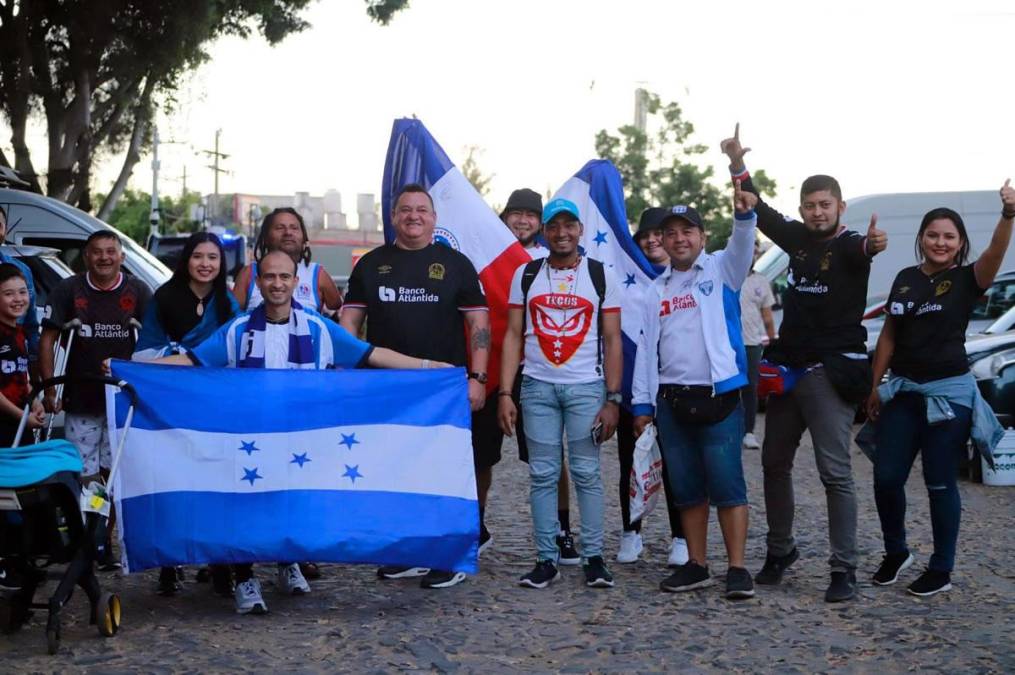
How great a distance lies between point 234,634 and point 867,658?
2798 millimetres

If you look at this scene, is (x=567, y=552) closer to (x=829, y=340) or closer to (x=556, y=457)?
(x=556, y=457)

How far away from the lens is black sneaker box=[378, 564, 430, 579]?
7375mm

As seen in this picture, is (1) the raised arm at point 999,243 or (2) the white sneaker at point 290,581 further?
(2) the white sneaker at point 290,581

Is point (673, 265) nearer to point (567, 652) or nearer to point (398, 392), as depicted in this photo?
point (398, 392)

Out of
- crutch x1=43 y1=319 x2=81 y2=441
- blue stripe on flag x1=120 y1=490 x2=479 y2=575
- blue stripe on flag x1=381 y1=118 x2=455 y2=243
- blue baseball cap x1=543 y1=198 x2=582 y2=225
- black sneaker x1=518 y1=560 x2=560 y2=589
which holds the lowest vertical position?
black sneaker x1=518 y1=560 x2=560 y2=589

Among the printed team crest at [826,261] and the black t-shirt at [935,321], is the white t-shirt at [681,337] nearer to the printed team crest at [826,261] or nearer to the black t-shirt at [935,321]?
the printed team crest at [826,261]

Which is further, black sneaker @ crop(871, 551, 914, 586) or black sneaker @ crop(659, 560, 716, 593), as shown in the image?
black sneaker @ crop(871, 551, 914, 586)

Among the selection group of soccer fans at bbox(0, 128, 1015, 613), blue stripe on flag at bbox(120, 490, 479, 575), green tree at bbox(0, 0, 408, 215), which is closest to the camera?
blue stripe on flag at bbox(120, 490, 479, 575)

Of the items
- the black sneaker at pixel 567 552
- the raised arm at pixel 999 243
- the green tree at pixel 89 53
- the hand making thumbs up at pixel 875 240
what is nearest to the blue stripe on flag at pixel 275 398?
the black sneaker at pixel 567 552

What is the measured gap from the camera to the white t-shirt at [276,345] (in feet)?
21.9

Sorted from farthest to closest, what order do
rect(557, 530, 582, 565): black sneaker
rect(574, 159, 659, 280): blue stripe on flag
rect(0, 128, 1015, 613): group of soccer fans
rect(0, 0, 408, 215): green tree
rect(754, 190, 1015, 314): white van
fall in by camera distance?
rect(0, 0, 408, 215): green tree < rect(754, 190, 1015, 314): white van < rect(574, 159, 659, 280): blue stripe on flag < rect(557, 530, 582, 565): black sneaker < rect(0, 128, 1015, 613): group of soccer fans

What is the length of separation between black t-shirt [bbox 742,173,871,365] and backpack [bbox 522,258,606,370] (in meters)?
0.89

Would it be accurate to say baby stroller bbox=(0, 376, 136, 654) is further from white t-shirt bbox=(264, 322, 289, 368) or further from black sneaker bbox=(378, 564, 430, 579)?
black sneaker bbox=(378, 564, 430, 579)

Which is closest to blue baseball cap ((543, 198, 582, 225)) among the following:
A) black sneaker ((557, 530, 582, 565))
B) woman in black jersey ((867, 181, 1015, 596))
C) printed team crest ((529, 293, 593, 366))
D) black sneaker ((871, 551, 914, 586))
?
printed team crest ((529, 293, 593, 366))
